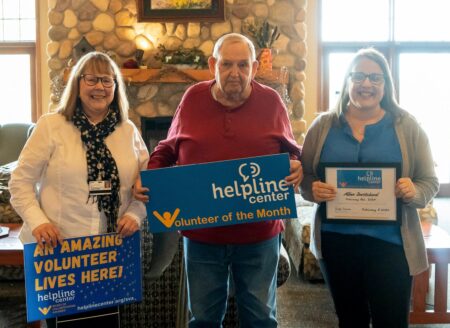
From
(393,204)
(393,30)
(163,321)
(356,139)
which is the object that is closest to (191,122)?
(356,139)

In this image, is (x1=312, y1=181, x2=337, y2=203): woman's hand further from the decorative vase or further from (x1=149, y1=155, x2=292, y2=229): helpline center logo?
the decorative vase

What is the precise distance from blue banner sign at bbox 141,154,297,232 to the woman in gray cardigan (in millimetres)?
153

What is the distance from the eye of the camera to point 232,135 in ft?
5.44

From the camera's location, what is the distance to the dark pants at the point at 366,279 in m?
1.62

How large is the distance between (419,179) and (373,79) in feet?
1.22

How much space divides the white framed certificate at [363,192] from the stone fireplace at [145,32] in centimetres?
354

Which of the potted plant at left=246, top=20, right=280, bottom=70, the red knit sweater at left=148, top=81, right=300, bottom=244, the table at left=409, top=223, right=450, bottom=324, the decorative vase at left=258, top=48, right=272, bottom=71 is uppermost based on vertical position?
the potted plant at left=246, top=20, right=280, bottom=70

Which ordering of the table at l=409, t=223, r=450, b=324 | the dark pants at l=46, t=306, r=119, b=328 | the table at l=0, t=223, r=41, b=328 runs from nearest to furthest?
1. the dark pants at l=46, t=306, r=119, b=328
2. the table at l=0, t=223, r=41, b=328
3. the table at l=409, t=223, r=450, b=324

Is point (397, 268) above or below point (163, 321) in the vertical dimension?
above

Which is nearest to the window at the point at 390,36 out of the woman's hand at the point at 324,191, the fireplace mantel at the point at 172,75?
the fireplace mantel at the point at 172,75

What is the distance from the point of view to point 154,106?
518 centimetres

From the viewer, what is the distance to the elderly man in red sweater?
1659 millimetres

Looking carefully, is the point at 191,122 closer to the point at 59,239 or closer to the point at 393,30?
the point at 59,239

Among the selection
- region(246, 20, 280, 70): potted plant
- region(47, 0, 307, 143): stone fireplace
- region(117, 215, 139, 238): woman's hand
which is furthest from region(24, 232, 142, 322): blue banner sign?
region(47, 0, 307, 143): stone fireplace
